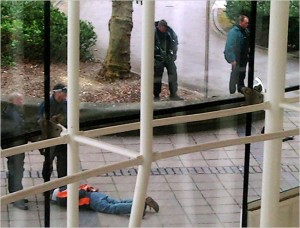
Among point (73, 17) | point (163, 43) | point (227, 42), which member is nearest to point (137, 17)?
point (163, 43)

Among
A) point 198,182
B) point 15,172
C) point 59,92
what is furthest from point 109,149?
point 198,182

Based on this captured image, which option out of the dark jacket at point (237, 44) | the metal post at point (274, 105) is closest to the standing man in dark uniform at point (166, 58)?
the dark jacket at point (237, 44)

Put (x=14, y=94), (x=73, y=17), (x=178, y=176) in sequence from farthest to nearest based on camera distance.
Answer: (x=178, y=176) < (x=14, y=94) < (x=73, y=17)

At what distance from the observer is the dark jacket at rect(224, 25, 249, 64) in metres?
4.52

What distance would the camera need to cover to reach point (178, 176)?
4.79m

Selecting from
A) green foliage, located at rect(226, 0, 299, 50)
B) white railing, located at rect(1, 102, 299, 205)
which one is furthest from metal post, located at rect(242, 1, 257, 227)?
white railing, located at rect(1, 102, 299, 205)

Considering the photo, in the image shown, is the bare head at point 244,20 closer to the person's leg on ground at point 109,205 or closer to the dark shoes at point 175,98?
the dark shoes at point 175,98

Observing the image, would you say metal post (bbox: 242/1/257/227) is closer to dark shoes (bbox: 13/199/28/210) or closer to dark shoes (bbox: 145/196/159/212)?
dark shoes (bbox: 145/196/159/212)

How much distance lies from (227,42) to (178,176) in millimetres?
968

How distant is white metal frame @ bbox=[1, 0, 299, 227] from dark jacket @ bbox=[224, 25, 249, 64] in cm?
252

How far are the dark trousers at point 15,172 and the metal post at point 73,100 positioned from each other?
192cm

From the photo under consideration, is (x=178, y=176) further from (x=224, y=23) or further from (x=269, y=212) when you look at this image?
(x=269, y=212)

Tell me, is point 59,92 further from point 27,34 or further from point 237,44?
point 237,44

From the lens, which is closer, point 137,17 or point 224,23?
point 137,17
